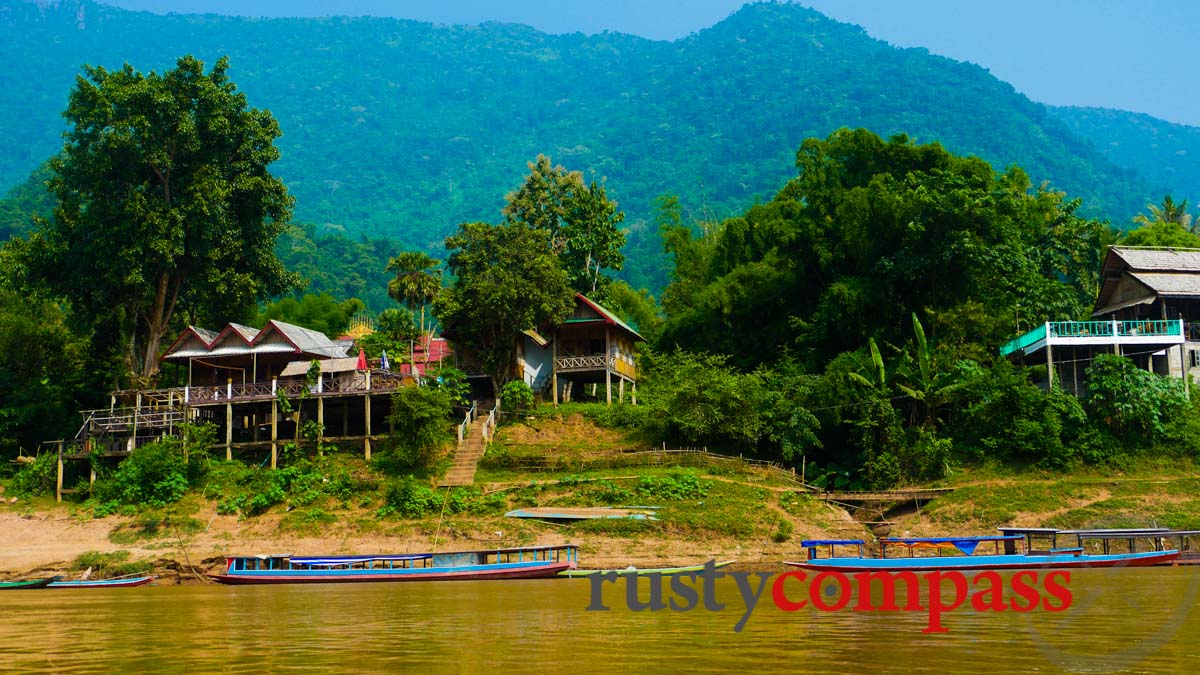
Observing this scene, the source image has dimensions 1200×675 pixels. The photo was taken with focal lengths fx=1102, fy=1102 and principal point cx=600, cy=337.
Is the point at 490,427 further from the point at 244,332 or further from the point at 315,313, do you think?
the point at 315,313

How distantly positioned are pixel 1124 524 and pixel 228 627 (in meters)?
28.9

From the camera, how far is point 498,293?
43188 mm

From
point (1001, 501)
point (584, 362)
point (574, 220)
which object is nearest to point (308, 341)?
point (584, 362)

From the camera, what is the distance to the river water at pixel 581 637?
13.4m

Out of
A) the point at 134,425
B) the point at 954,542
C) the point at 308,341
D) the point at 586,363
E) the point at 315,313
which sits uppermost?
the point at 315,313

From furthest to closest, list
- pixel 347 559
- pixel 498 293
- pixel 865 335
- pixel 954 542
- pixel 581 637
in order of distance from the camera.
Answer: pixel 865 335 → pixel 498 293 → pixel 347 559 → pixel 954 542 → pixel 581 637

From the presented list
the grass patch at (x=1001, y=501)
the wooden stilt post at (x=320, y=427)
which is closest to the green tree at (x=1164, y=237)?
the grass patch at (x=1001, y=501)

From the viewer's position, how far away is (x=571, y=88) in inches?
7234

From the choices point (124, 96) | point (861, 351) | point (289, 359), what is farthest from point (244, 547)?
point (861, 351)

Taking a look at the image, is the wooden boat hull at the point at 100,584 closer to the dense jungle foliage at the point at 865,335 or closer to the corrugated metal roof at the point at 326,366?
the dense jungle foliage at the point at 865,335

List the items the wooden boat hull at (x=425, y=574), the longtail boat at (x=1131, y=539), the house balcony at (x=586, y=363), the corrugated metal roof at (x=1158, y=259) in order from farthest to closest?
the house balcony at (x=586, y=363), the corrugated metal roof at (x=1158, y=259), the longtail boat at (x=1131, y=539), the wooden boat hull at (x=425, y=574)

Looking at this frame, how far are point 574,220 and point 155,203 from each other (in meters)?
21.5

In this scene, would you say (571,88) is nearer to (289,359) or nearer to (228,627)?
(289,359)

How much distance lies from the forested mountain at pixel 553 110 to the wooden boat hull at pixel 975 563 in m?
72.2
